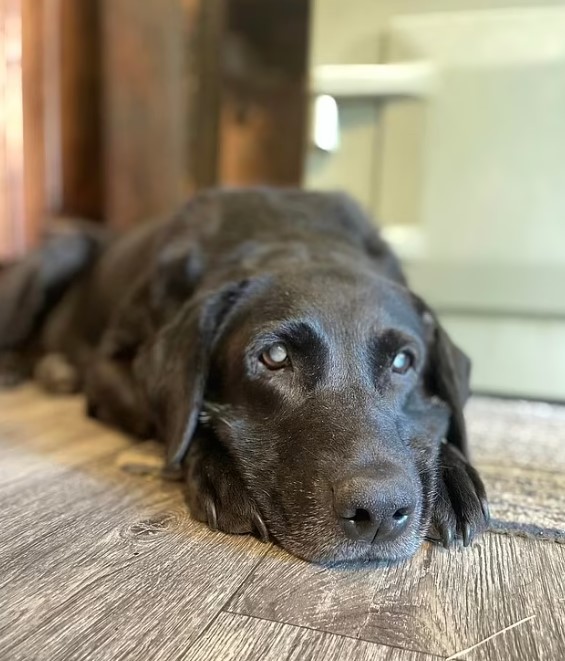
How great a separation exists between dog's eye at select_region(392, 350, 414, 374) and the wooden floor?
1.08 ft

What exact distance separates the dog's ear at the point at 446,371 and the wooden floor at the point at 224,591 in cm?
20

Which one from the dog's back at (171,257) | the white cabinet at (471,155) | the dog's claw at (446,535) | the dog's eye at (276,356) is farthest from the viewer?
the white cabinet at (471,155)

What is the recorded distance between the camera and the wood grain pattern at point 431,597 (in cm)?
94

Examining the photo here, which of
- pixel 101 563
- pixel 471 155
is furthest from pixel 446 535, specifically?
pixel 471 155

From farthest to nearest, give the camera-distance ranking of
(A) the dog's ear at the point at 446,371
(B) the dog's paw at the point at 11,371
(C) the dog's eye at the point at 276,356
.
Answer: (B) the dog's paw at the point at 11,371, (A) the dog's ear at the point at 446,371, (C) the dog's eye at the point at 276,356

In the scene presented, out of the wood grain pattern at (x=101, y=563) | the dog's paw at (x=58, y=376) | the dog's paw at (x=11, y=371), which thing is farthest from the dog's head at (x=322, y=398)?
the dog's paw at (x=11, y=371)

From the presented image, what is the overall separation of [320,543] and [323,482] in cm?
10

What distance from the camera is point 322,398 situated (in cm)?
134

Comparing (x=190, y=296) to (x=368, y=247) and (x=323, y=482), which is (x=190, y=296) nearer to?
(x=368, y=247)

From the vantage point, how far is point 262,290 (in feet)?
5.29

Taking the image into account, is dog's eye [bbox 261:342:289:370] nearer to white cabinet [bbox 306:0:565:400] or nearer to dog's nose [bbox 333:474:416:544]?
dog's nose [bbox 333:474:416:544]

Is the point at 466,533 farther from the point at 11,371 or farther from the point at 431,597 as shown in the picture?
the point at 11,371

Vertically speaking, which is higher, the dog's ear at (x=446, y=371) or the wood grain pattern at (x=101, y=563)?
the dog's ear at (x=446, y=371)

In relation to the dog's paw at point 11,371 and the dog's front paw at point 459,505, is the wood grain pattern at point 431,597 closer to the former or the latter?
the dog's front paw at point 459,505
